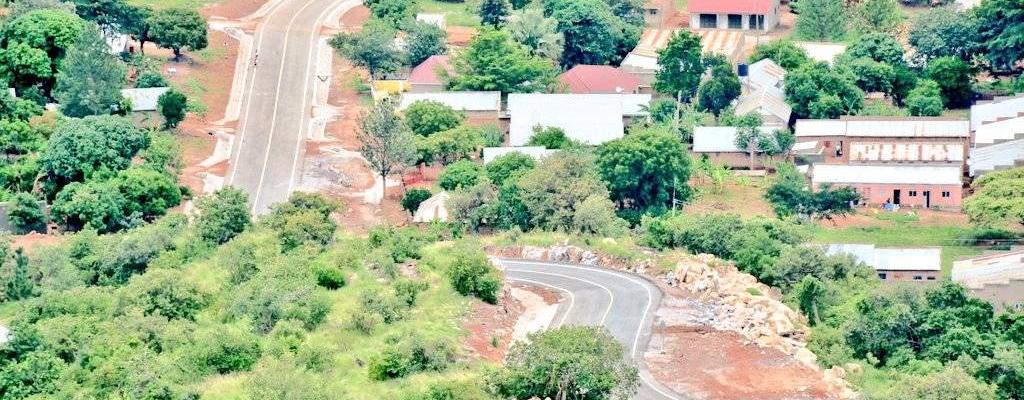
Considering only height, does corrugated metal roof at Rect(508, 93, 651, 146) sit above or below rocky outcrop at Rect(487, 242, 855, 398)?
above

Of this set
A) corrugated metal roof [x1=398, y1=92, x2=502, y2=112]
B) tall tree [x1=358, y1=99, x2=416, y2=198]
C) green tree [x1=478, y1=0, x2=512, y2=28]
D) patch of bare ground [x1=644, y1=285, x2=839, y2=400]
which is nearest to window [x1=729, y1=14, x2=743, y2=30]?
green tree [x1=478, y1=0, x2=512, y2=28]

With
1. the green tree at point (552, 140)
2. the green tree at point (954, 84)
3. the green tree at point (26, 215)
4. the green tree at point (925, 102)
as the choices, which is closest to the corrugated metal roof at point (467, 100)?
the green tree at point (552, 140)

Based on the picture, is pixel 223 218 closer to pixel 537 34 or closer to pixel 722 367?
pixel 722 367

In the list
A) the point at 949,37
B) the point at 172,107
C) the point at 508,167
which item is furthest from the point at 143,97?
the point at 949,37

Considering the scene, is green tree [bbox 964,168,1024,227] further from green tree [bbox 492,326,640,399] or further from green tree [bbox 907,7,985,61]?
green tree [bbox 492,326,640,399]

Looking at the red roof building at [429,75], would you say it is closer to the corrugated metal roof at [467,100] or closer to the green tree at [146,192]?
the corrugated metal roof at [467,100]

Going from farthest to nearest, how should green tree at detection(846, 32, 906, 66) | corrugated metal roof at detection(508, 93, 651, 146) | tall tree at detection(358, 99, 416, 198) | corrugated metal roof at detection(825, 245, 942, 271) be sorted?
green tree at detection(846, 32, 906, 66) < corrugated metal roof at detection(508, 93, 651, 146) < tall tree at detection(358, 99, 416, 198) < corrugated metal roof at detection(825, 245, 942, 271)
